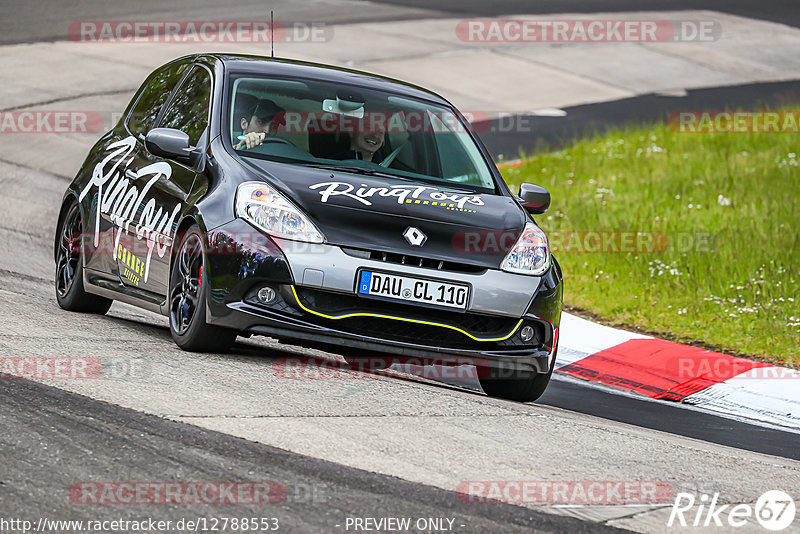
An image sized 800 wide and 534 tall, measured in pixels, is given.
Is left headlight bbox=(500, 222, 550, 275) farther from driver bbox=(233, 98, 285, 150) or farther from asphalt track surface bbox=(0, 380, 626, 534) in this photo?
asphalt track surface bbox=(0, 380, 626, 534)

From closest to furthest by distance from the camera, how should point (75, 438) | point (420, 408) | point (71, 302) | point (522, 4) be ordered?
point (75, 438) < point (420, 408) < point (71, 302) < point (522, 4)

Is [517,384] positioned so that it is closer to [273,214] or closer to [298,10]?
[273,214]

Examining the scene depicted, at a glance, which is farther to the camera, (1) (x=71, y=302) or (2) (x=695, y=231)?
(2) (x=695, y=231)

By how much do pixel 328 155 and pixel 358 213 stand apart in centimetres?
89

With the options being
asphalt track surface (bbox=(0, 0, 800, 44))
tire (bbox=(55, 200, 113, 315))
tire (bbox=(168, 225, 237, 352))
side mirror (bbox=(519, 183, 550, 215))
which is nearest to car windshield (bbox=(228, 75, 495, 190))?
side mirror (bbox=(519, 183, 550, 215))

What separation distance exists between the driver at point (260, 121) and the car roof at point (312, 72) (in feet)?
1.01

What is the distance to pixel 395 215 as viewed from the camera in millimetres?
6688

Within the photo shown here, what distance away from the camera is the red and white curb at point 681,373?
8062 millimetres

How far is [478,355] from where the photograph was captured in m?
6.75

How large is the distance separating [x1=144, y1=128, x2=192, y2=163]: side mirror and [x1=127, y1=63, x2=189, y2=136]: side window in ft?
3.00

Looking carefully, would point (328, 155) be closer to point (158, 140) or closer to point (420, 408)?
point (158, 140)

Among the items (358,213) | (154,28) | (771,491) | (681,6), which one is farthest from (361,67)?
(771,491)

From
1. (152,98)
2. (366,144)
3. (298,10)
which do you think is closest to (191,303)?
(366,144)

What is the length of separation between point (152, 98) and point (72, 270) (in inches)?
48.5
